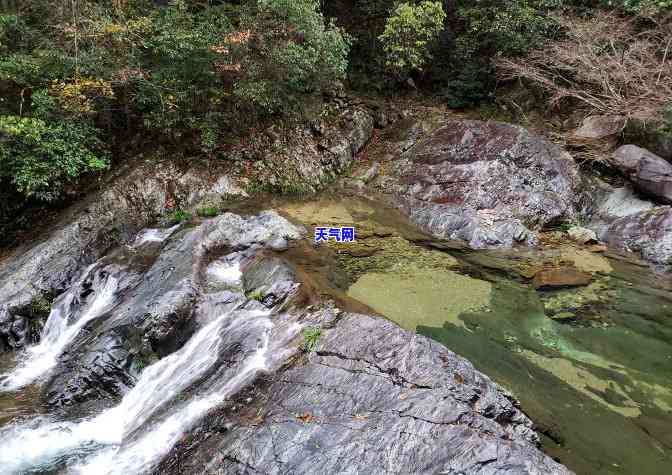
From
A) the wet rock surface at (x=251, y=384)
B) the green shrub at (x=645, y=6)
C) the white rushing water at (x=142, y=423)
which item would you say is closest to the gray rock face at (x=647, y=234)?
the green shrub at (x=645, y=6)

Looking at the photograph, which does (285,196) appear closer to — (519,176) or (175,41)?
(175,41)

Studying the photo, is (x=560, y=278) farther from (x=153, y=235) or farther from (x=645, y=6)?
(x=153, y=235)

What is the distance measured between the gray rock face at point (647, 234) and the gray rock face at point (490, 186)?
1144 millimetres

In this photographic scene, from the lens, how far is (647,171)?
10578 millimetres

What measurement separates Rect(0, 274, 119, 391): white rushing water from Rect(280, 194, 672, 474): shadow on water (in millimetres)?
3780

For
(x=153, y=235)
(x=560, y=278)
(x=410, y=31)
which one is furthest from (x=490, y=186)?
(x=153, y=235)

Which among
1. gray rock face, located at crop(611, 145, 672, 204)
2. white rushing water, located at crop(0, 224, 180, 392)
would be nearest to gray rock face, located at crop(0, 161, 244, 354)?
white rushing water, located at crop(0, 224, 180, 392)

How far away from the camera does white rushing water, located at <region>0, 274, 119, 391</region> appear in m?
7.47

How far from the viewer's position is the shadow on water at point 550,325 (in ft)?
16.6

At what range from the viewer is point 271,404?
517cm

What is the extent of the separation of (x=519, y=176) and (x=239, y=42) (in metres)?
8.07

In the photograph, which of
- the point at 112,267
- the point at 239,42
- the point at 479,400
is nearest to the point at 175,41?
the point at 239,42

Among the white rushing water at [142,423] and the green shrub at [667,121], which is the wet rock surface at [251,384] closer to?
the white rushing water at [142,423]

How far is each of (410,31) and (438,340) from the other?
1106cm
